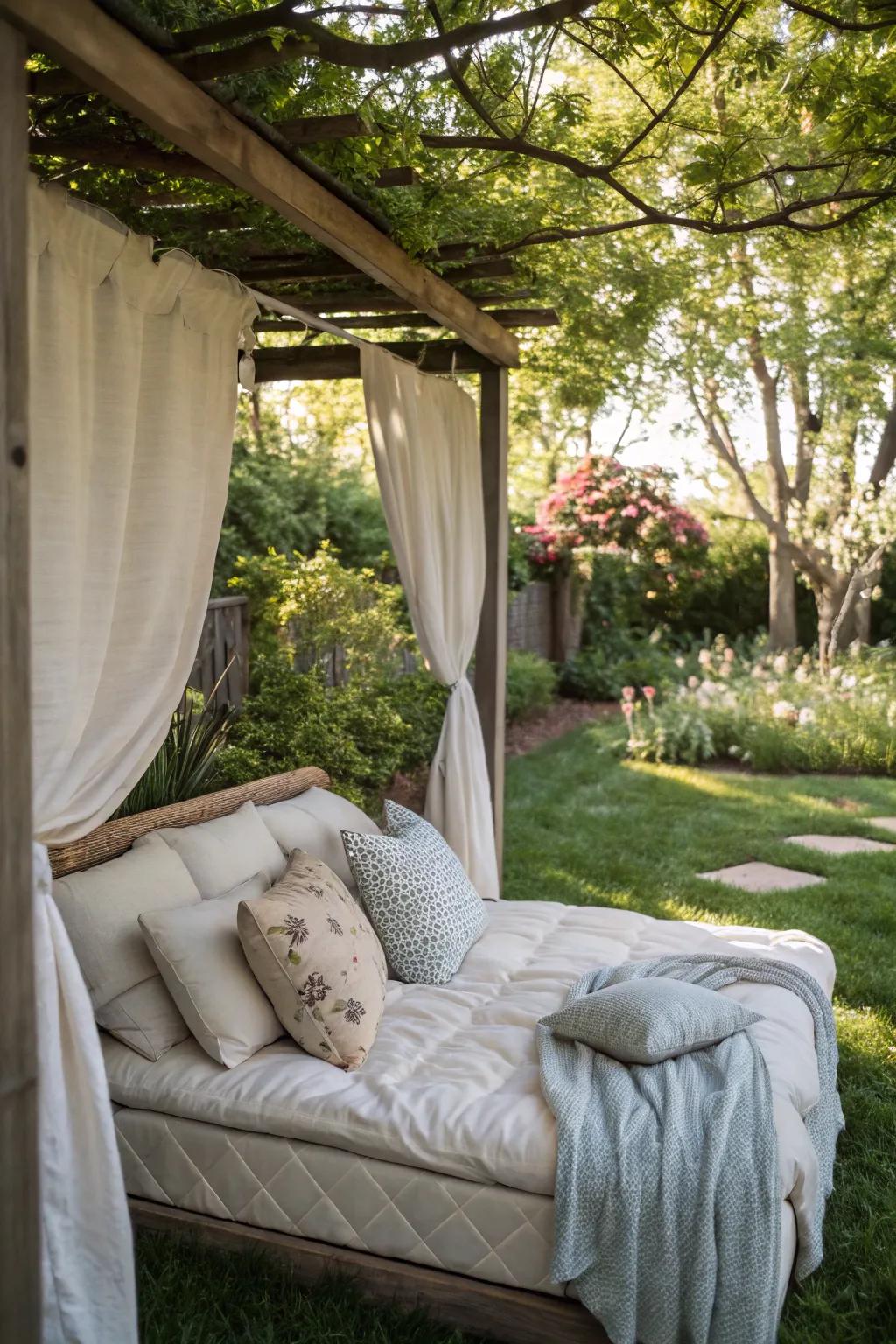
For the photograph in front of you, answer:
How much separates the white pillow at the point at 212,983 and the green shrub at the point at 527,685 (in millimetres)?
6468

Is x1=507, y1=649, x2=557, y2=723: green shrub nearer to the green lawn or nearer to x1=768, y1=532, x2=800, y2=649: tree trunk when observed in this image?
the green lawn

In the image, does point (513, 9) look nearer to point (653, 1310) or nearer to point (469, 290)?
point (469, 290)

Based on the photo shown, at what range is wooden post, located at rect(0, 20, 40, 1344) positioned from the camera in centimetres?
185

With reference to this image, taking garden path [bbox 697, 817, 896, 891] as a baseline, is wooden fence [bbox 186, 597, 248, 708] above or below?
above

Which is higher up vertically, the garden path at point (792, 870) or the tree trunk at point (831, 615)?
the tree trunk at point (831, 615)

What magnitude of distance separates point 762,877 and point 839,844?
84 cm

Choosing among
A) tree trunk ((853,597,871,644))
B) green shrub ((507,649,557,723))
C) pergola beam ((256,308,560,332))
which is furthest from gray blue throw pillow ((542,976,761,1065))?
tree trunk ((853,597,871,644))

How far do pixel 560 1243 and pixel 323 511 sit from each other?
7.37m

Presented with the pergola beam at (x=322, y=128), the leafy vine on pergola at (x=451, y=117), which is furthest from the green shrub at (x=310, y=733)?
the pergola beam at (x=322, y=128)

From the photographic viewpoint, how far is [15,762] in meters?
1.89

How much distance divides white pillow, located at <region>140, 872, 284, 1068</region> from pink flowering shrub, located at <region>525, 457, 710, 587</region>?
884 cm

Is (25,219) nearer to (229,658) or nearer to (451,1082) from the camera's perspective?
(451,1082)

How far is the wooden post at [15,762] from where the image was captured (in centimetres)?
185

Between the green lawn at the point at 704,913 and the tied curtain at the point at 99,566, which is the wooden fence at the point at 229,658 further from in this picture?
the tied curtain at the point at 99,566
